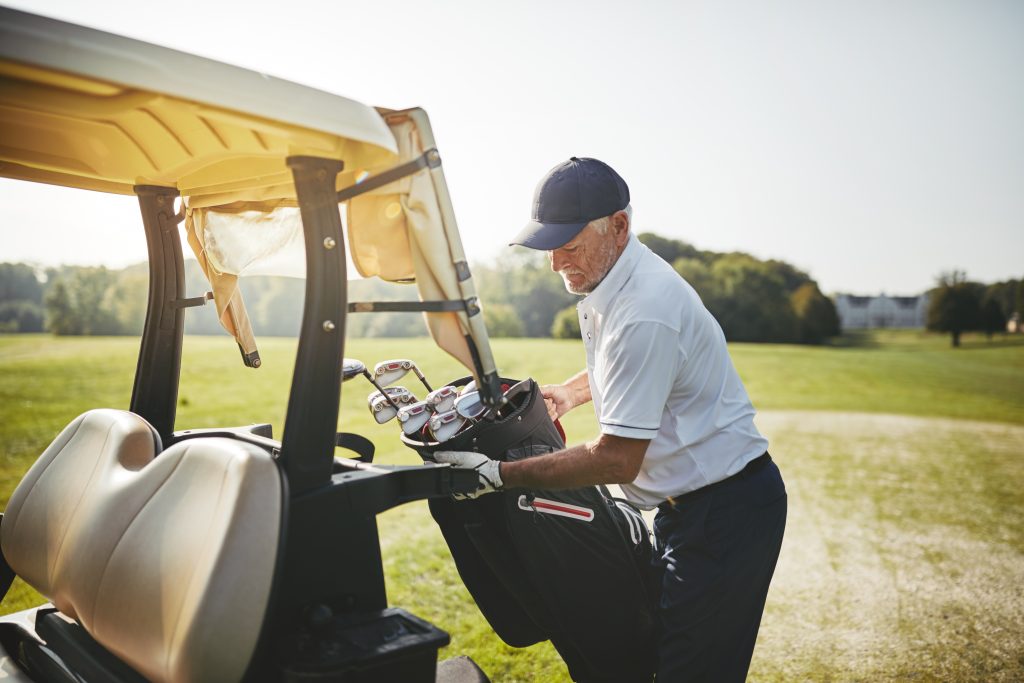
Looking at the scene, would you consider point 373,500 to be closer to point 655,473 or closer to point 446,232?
point 446,232

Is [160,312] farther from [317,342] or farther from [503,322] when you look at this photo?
[503,322]

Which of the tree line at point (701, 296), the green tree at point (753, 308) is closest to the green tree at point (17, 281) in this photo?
the tree line at point (701, 296)

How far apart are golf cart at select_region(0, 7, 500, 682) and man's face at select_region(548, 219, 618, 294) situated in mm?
770

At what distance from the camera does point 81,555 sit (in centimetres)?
197

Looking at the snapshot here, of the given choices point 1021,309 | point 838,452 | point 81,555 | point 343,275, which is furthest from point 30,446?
point 1021,309

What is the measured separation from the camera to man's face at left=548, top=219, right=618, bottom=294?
8.49 ft

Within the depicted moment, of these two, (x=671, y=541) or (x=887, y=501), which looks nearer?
(x=671, y=541)

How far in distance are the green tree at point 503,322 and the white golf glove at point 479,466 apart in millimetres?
36981

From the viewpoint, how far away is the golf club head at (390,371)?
2.46m

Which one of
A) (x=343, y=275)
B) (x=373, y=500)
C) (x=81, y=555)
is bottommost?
(x=81, y=555)

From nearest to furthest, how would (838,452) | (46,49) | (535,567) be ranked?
(46,49)
(535,567)
(838,452)

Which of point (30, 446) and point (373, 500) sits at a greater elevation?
point (373, 500)

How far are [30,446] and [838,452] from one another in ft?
41.1

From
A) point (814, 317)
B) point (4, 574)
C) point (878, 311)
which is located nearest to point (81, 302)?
point (4, 574)
